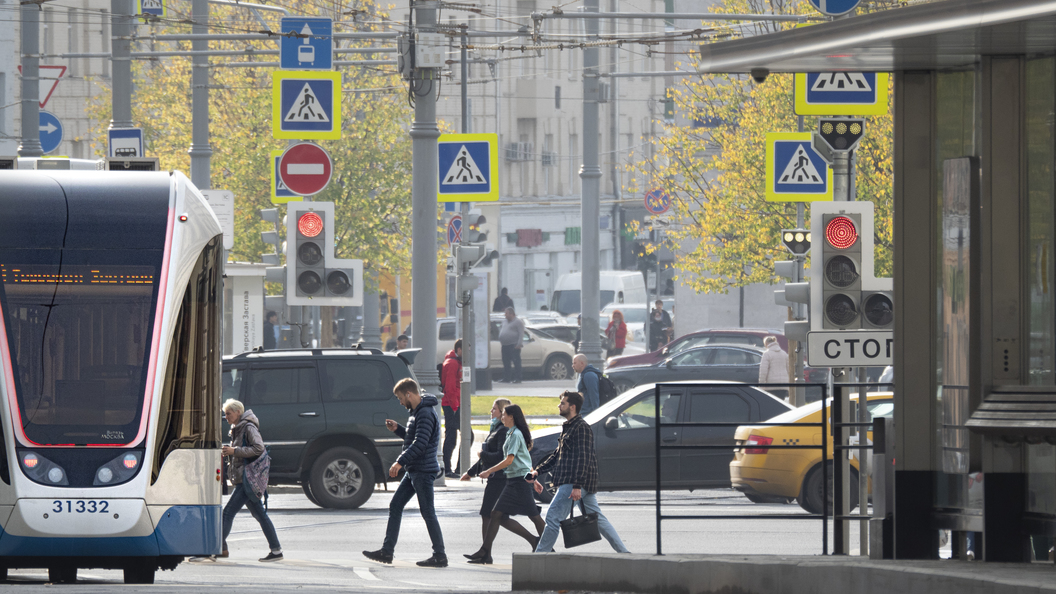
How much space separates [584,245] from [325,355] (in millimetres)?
12484

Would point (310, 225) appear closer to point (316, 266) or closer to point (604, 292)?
point (316, 266)

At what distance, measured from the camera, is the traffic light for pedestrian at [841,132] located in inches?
544

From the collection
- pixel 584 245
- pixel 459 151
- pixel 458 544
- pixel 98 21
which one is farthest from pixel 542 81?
pixel 458 544

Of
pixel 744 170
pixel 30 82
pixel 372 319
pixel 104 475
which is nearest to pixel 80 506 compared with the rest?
pixel 104 475

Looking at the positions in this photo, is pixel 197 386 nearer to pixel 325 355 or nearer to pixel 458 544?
pixel 458 544

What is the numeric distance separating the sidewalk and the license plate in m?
2.76

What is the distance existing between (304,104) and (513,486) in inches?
245

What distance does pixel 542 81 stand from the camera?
69.4 metres

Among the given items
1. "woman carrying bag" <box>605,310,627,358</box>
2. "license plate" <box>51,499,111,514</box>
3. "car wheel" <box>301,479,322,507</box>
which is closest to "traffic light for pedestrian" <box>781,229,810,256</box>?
"car wheel" <box>301,479,322,507</box>

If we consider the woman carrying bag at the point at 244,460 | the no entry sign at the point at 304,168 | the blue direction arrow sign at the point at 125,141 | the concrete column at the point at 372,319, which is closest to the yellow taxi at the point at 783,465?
the woman carrying bag at the point at 244,460

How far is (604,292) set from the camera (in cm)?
5738

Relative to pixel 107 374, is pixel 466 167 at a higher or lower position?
higher

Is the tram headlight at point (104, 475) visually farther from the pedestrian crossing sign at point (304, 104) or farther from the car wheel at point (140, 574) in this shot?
the pedestrian crossing sign at point (304, 104)

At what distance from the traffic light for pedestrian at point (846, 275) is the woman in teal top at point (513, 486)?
2.95m
